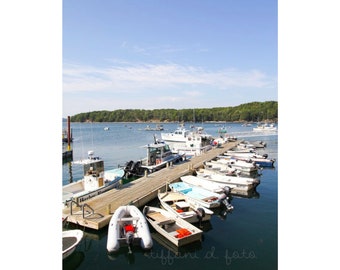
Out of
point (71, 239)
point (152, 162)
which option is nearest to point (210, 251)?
point (71, 239)

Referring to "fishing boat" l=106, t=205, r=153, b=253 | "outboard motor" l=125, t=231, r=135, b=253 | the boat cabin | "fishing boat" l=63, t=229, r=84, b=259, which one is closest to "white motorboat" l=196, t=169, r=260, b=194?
the boat cabin

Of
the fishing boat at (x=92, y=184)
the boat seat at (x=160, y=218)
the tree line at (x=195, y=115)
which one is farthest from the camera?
the tree line at (x=195, y=115)

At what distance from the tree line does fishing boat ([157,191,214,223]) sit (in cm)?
4327

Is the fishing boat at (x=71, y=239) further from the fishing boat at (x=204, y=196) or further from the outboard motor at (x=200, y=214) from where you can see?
the fishing boat at (x=204, y=196)

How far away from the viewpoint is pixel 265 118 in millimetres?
50531

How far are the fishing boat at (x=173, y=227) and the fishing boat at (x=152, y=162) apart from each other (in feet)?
17.4

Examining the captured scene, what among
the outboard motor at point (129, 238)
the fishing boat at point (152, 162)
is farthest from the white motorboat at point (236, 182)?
the outboard motor at point (129, 238)

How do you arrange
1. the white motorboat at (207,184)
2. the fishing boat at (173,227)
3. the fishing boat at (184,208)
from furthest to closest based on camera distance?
the white motorboat at (207,184) < the fishing boat at (184,208) < the fishing boat at (173,227)

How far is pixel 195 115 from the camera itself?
64.6 meters

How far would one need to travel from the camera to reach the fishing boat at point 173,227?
558 cm
